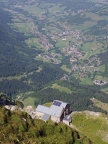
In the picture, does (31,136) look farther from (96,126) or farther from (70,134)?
(96,126)

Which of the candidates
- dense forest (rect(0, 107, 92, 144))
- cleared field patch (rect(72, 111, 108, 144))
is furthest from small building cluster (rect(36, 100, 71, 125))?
dense forest (rect(0, 107, 92, 144))

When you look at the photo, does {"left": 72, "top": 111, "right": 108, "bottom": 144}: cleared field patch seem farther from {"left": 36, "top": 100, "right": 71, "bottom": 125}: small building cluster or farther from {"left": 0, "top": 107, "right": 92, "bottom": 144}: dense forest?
{"left": 0, "top": 107, "right": 92, "bottom": 144}: dense forest

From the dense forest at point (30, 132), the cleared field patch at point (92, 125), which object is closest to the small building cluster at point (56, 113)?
the cleared field patch at point (92, 125)

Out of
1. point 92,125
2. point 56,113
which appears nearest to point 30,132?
point 92,125

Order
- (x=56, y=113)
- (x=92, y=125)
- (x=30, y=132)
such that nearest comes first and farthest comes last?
(x=30, y=132), (x=92, y=125), (x=56, y=113)

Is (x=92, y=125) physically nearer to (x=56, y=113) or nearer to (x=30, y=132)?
(x=56, y=113)

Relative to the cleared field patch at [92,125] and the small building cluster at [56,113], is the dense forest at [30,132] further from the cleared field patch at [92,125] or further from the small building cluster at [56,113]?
the small building cluster at [56,113]

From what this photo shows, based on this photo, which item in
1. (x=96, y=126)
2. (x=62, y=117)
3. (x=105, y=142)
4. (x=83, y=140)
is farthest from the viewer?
(x=62, y=117)

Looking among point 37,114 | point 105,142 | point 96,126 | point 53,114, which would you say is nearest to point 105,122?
point 96,126
